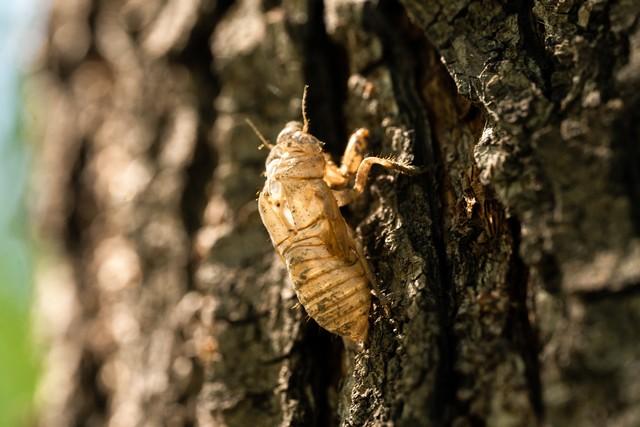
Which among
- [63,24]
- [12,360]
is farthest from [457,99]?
[12,360]

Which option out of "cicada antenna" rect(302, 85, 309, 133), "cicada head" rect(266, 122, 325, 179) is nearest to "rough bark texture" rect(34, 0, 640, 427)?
"cicada antenna" rect(302, 85, 309, 133)

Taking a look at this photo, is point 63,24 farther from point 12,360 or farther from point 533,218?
point 533,218

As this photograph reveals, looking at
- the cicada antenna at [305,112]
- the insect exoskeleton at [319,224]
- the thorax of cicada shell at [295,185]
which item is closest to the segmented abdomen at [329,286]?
the insect exoskeleton at [319,224]

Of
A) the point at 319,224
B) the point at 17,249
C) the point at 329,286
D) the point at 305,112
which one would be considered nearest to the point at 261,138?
the point at 305,112

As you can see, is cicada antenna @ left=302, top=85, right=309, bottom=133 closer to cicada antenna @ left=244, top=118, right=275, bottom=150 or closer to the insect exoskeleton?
the insect exoskeleton

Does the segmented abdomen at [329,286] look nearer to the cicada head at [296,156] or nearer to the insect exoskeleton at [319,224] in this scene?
the insect exoskeleton at [319,224]

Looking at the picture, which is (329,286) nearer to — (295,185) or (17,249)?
(295,185)
